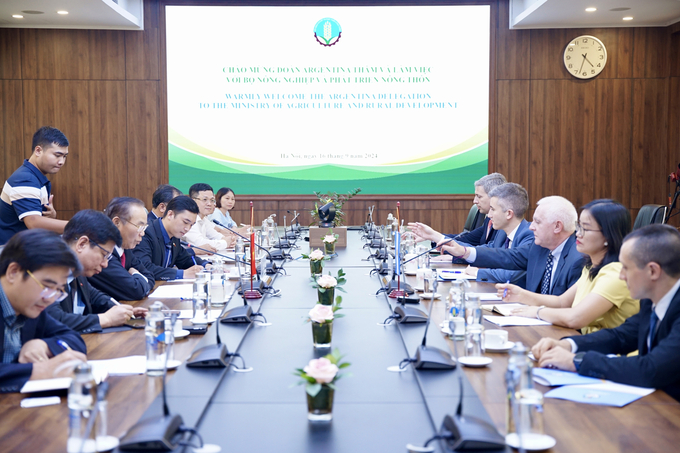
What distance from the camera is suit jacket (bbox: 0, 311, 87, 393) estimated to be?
189 centimetres

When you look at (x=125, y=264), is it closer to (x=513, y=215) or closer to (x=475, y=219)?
(x=513, y=215)

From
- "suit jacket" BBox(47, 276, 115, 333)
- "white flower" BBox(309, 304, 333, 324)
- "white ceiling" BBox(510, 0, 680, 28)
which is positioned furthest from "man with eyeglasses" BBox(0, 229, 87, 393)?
"white ceiling" BBox(510, 0, 680, 28)

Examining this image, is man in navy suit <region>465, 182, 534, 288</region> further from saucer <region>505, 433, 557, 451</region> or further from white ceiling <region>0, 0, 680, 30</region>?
white ceiling <region>0, 0, 680, 30</region>

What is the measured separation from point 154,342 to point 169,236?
2684 mm

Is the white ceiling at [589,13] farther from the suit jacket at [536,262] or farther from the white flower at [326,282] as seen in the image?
the white flower at [326,282]

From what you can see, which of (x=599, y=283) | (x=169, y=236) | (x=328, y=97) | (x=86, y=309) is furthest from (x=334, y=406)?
(x=328, y=97)

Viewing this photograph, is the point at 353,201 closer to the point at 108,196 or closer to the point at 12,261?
the point at 108,196

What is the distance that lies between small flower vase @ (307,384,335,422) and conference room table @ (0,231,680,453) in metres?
0.02

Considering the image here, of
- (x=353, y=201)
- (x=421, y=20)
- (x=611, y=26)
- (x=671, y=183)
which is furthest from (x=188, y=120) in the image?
(x=671, y=183)

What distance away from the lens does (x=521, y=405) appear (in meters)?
1.54

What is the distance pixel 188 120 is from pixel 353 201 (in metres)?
2.41

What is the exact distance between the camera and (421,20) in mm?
8570

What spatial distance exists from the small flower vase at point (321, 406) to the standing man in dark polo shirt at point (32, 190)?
3.36m

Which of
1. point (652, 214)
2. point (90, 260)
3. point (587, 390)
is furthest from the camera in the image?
point (652, 214)
